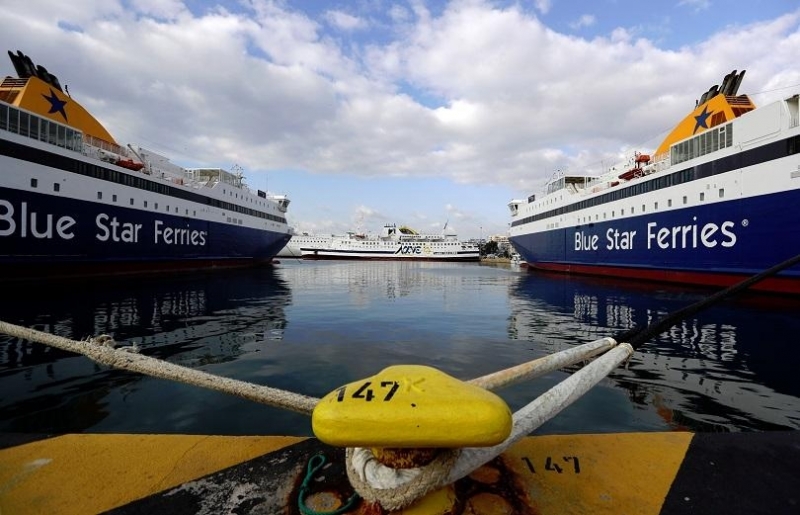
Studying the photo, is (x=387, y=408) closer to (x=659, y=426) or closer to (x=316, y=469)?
(x=316, y=469)

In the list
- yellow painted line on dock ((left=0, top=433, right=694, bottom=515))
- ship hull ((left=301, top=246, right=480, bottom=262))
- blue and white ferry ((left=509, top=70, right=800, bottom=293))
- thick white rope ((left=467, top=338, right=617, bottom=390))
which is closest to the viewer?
yellow painted line on dock ((left=0, top=433, right=694, bottom=515))

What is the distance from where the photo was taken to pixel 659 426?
4195mm

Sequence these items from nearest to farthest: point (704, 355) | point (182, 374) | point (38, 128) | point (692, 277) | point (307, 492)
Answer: point (307, 492) < point (182, 374) < point (704, 355) < point (692, 277) < point (38, 128)

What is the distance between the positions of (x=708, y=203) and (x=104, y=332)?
25382 mm

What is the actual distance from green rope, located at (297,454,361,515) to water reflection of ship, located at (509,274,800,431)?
407 cm

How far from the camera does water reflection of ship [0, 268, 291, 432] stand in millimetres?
4684

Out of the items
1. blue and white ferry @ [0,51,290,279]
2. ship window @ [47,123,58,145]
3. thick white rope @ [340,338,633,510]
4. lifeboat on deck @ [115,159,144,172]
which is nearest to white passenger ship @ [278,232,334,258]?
blue and white ferry @ [0,51,290,279]

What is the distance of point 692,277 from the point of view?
63.4ft

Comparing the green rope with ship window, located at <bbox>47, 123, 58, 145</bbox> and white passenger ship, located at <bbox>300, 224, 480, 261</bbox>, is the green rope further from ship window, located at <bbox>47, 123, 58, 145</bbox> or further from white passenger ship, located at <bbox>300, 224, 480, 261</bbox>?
white passenger ship, located at <bbox>300, 224, 480, 261</bbox>

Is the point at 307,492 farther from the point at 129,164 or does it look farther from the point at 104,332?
the point at 129,164

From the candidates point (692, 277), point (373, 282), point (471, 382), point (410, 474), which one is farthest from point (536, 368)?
point (373, 282)

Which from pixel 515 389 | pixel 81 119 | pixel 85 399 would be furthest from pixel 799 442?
pixel 81 119

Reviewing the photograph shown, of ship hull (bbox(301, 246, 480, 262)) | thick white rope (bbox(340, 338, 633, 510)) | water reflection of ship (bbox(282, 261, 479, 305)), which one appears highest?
ship hull (bbox(301, 246, 480, 262))

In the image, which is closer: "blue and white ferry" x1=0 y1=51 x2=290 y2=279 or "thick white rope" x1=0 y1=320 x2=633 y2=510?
"thick white rope" x1=0 y1=320 x2=633 y2=510
